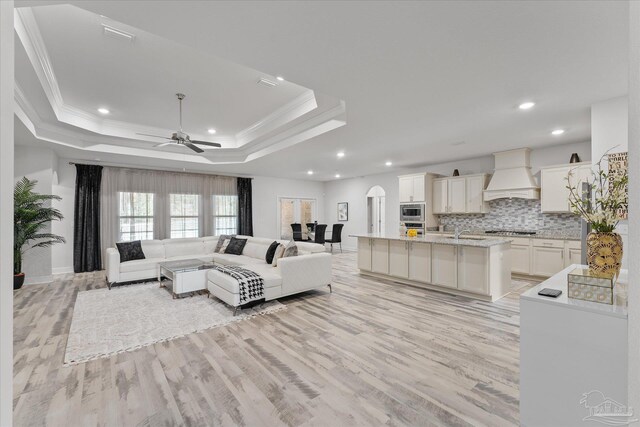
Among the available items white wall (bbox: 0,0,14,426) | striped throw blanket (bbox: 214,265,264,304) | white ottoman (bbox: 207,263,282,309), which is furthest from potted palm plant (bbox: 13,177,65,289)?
white wall (bbox: 0,0,14,426)

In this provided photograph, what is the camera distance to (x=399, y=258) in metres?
5.24

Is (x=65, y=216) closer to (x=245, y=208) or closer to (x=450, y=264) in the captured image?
(x=245, y=208)

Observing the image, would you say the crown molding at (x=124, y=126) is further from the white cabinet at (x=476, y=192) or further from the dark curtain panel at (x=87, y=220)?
the white cabinet at (x=476, y=192)

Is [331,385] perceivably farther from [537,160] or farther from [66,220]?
[66,220]

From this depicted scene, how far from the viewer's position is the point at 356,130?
441 centimetres

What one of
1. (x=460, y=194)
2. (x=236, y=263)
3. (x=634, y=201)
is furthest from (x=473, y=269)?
(x=236, y=263)

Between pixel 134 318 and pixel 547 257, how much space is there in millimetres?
6728

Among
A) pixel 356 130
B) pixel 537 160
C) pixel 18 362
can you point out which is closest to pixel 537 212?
pixel 537 160

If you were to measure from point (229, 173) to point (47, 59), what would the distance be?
5434 mm

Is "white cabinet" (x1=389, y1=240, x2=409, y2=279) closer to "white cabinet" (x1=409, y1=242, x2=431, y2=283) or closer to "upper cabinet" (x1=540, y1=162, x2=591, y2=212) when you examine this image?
"white cabinet" (x1=409, y1=242, x2=431, y2=283)

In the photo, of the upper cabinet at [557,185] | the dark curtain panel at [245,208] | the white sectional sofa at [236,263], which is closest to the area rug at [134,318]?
the white sectional sofa at [236,263]

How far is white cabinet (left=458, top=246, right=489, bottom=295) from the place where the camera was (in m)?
4.15

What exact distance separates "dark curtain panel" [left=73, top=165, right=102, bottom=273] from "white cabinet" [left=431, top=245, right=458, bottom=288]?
7265 mm

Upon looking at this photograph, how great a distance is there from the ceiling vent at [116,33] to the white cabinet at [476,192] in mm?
6426
